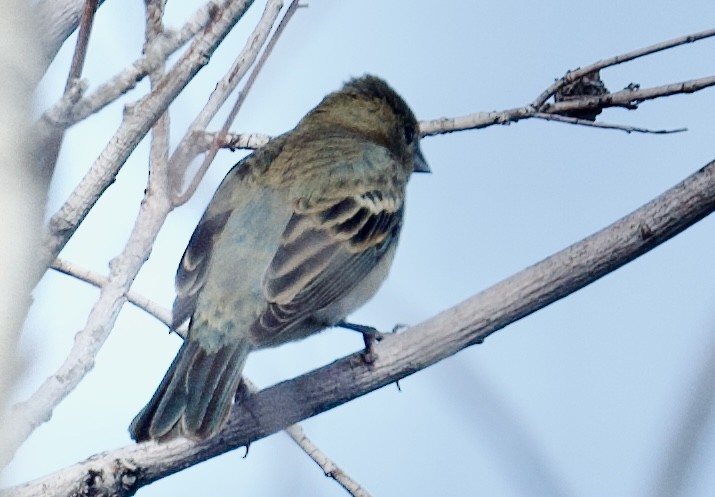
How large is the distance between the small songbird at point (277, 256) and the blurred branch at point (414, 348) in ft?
0.38

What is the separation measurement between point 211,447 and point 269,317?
0.71 meters

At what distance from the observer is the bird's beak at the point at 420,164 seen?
6.40m

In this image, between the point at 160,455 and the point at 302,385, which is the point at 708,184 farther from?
the point at 160,455

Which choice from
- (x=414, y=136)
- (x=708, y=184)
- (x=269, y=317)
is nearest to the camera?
(x=708, y=184)

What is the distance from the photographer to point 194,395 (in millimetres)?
4012

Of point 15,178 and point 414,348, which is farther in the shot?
point 414,348

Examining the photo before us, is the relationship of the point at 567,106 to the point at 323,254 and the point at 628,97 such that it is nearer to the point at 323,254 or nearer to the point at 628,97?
the point at 628,97

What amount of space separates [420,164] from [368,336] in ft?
7.68

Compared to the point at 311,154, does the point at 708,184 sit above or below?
below

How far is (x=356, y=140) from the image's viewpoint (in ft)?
19.5

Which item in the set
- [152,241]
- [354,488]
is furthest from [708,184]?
[152,241]

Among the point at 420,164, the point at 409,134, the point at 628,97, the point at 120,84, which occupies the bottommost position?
the point at 120,84

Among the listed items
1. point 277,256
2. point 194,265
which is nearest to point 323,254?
point 277,256

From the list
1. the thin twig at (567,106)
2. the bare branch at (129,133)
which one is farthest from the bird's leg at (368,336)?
the bare branch at (129,133)
